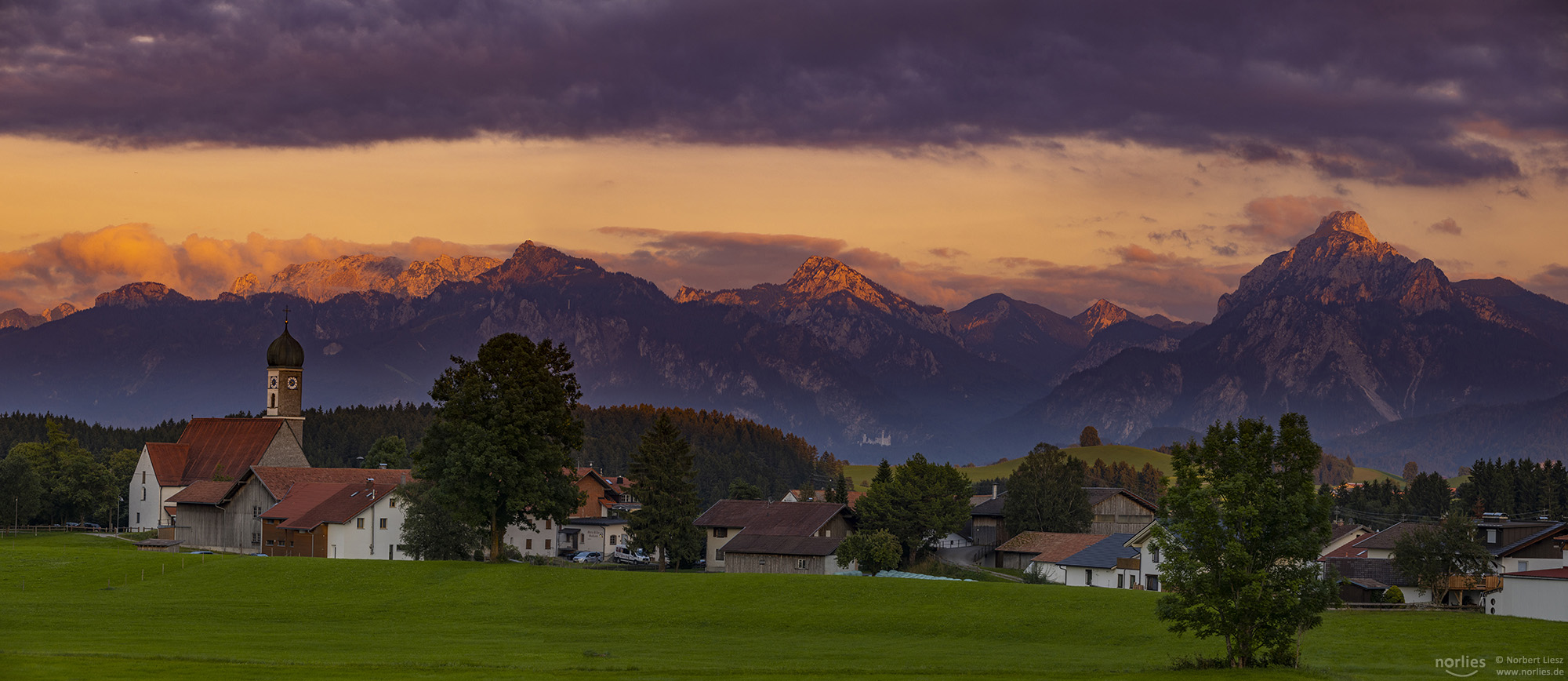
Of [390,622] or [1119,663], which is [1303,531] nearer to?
[1119,663]

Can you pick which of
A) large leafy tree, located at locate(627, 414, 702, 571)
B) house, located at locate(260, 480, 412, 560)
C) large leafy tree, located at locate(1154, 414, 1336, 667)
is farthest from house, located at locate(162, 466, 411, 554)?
large leafy tree, located at locate(1154, 414, 1336, 667)

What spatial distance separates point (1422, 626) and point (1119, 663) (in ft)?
79.9

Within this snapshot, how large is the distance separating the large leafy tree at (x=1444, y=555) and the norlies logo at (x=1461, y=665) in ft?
115

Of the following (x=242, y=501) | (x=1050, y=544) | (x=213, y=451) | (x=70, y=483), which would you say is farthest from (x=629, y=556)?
(x=70, y=483)

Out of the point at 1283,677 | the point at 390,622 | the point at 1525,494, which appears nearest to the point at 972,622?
the point at 1283,677

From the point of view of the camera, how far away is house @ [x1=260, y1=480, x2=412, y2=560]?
10475 centimetres

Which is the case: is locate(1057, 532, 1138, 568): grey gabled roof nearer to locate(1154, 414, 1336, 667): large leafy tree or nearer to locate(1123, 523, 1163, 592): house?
locate(1123, 523, 1163, 592): house

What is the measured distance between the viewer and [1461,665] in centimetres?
4866

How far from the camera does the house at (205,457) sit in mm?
141625

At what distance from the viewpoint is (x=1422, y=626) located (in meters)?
63.2

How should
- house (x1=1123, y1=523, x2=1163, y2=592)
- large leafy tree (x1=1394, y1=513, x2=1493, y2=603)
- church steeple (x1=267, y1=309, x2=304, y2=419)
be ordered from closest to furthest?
large leafy tree (x1=1394, y1=513, x2=1493, y2=603)
house (x1=1123, y1=523, x2=1163, y2=592)
church steeple (x1=267, y1=309, x2=304, y2=419)

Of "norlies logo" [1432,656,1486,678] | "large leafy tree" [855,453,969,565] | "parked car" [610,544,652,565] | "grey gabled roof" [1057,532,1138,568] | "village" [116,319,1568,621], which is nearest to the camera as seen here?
"norlies logo" [1432,656,1486,678]

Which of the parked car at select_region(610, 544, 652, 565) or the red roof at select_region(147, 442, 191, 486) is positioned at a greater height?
the red roof at select_region(147, 442, 191, 486)

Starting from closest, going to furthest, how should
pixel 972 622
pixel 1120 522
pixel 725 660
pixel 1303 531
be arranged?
1. pixel 1303 531
2. pixel 725 660
3. pixel 972 622
4. pixel 1120 522
